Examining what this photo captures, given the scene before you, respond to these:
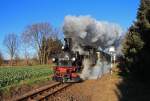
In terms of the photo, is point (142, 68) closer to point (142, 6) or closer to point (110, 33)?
point (142, 6)

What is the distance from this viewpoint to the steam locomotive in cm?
2562

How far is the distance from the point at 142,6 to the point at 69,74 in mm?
7825

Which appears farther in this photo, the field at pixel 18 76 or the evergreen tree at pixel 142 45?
the field at pixel 18 76

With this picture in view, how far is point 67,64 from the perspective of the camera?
25797mm

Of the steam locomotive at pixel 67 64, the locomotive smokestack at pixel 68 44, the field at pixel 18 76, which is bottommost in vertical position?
the field at pixel 18 76

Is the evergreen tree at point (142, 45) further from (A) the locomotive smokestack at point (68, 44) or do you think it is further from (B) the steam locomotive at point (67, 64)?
(A) the locomotive smokestack at point (68, 44)

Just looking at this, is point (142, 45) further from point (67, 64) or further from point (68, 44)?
point (67, 64)

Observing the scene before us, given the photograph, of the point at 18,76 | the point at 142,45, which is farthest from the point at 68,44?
A: the point at 18,76

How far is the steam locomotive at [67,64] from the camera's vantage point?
25.6m

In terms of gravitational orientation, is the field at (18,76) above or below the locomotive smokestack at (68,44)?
below

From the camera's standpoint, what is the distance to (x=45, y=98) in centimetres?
1738

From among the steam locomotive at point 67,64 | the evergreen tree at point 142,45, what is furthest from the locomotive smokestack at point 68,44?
the evergreen tree at point 142,45

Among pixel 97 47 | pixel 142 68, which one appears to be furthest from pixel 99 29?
pixel 142 68

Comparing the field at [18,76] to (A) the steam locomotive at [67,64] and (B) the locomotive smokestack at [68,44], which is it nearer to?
(A) the steam locomotive at [67,64]
